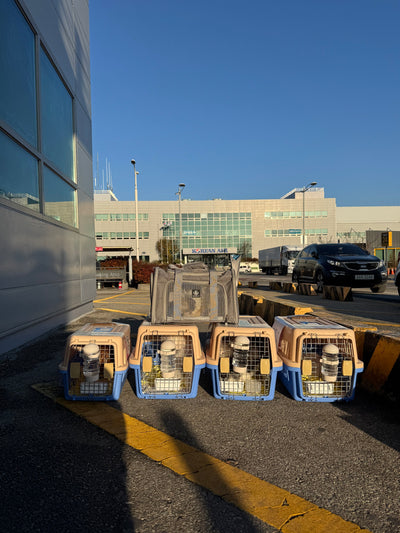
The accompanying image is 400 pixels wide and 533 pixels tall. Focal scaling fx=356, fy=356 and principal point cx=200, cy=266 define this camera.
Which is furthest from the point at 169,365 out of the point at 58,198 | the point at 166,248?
the point at 166,248

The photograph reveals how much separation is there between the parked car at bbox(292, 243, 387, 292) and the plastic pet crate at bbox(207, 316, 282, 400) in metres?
9.71

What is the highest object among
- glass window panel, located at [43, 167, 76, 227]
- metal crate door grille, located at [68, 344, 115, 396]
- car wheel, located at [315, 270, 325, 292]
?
glass window panel, located at [43, 167, 76, 227]

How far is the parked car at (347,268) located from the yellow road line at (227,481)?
1097 centimetres

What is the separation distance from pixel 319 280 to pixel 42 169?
33.6ft

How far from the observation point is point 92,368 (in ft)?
11.1

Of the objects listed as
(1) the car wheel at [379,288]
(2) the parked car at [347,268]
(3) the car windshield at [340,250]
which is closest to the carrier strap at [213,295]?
(2) the parked car at [347,268]

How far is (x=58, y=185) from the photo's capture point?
788cm

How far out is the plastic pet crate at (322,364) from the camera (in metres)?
3.33

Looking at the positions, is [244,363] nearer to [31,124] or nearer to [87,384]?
[87,384]

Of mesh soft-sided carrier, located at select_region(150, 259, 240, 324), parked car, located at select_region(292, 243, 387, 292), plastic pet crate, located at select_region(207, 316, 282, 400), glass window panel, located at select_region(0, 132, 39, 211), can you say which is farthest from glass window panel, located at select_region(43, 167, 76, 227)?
parked car, located at select_region(292, 243, 387, 292)

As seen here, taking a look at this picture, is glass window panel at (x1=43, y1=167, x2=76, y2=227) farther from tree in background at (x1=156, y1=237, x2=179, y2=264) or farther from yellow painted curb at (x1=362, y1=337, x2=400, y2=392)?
tree in background at (x1=156, y1=237, x2=179, y2=264)

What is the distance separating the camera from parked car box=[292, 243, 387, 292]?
12375mm

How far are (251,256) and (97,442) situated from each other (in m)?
69.1

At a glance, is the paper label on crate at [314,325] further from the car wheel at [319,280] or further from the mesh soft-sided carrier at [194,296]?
the car wheel at [319,280]
